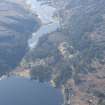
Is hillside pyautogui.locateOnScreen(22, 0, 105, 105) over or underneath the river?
over

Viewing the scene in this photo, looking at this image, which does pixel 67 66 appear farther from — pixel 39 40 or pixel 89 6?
pixel 89 6

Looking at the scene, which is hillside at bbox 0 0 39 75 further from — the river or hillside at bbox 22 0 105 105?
the river

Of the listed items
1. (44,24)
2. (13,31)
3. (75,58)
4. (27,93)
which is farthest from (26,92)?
(44,24)

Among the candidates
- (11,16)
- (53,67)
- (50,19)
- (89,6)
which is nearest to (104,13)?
(89,6)

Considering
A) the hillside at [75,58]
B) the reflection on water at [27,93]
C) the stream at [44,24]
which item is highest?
the stream at [44,24]

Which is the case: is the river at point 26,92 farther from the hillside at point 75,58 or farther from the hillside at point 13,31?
the hillside at point 13,31

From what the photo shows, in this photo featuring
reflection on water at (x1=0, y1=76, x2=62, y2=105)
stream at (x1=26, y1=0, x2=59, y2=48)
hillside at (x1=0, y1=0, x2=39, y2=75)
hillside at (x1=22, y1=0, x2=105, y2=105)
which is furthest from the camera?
stream at (x1=26, y1=0, x2=59, y2=48)

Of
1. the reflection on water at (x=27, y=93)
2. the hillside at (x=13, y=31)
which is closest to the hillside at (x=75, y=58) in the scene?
the reflection on water at (x=27, y=93)

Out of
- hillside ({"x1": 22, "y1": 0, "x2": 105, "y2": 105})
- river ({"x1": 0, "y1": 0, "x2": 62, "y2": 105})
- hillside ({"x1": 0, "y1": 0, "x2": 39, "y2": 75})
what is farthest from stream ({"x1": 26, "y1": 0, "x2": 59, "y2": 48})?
river ({"x1": 0, "y1": 0, "x2": 62, "y2": 105})

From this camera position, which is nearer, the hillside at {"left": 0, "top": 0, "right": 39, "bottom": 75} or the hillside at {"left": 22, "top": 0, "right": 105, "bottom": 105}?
the hillside at {"left": 22, "top": 0, "right": 105, "bottom": 105}
